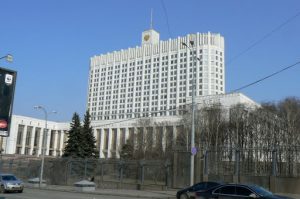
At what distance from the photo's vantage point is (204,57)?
156 meters

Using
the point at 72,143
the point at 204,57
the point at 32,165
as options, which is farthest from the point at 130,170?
the point at 204,57

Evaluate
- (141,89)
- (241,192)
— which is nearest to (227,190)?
(241,192)

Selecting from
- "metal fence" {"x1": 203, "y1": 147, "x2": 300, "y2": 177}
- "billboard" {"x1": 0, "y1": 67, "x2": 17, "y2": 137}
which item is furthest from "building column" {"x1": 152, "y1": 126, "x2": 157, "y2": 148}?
"billboard" {"x1": 0, "y1": 67, "x2": 17, "y2": 137}

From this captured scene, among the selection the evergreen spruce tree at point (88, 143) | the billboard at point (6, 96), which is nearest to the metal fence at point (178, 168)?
the billboard at point (6, 96)

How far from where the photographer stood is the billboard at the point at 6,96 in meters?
18.2

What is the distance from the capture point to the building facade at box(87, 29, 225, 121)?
159125 millimetres

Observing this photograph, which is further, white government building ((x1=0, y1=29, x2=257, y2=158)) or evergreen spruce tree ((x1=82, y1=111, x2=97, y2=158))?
white government building ((x1=0, y1=29, x2=257, y2=158))

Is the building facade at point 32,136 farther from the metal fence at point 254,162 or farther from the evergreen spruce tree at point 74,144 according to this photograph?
the metal fence at point 254,162

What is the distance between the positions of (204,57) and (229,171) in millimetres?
124857

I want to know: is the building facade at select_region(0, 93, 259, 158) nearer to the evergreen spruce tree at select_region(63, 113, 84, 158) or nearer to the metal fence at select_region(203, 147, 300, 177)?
the evergreen spruce tree at select_region(63, 113, 84, 158)

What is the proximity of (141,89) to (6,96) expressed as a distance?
16655 centimetres

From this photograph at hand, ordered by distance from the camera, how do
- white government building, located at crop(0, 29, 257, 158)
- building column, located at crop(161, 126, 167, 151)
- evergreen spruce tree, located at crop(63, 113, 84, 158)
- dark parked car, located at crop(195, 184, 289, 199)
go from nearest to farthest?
dark parked car, located at crop(195, 184, 289, 199), evergreen spruce tree, located at crop(63, 113, 84, 158), building column, located at crop(161, 126, 167, 151), white government building, located at crop(0, 29, 257, 158)

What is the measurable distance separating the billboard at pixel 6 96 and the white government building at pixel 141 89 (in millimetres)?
104679

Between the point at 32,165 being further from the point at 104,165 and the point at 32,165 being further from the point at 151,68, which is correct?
the point at 151,68
